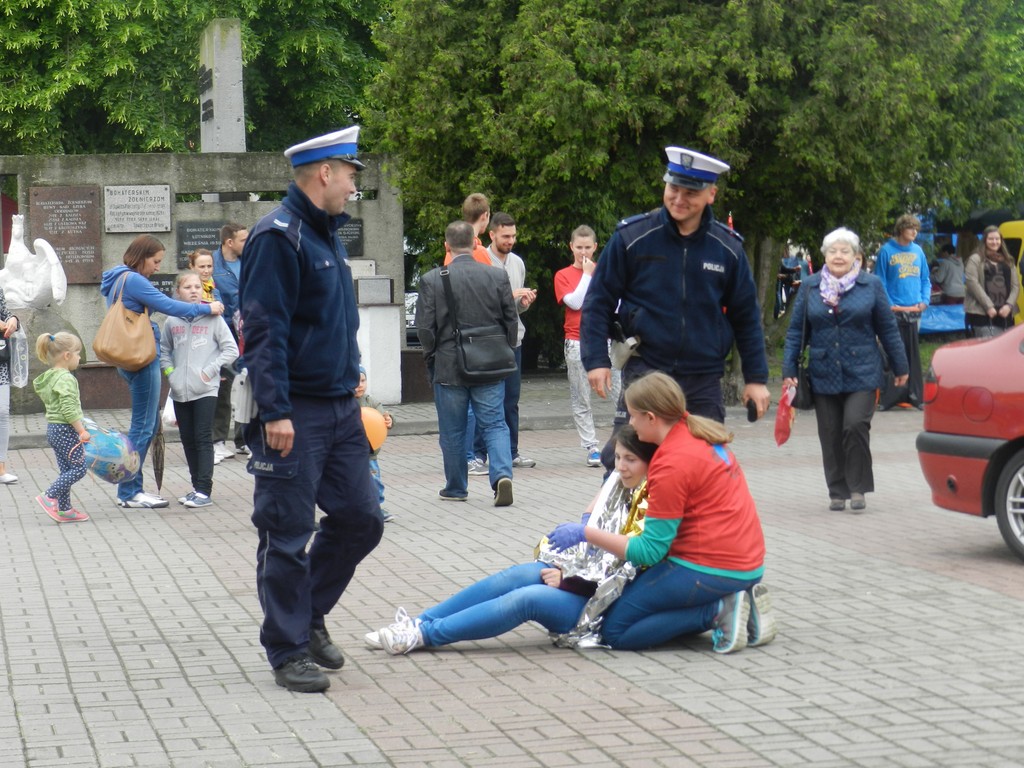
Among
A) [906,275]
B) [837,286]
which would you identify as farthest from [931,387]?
[906,275]

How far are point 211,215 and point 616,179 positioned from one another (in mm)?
4521

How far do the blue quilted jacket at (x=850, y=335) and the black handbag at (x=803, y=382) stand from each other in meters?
0.07

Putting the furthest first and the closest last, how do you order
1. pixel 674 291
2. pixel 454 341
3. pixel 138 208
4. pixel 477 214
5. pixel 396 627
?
pixel 138 208
pixel 477 214
pixel 454 341
pixel 674 291
pixel 396 627

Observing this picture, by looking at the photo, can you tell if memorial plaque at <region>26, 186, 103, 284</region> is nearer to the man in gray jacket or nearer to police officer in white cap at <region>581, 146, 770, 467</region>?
the man in gray jacket

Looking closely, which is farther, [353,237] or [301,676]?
[353,237]

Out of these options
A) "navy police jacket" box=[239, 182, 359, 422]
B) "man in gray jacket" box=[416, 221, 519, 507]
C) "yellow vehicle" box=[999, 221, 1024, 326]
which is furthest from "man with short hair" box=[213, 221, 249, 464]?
"yellow vehicle" box=[999, 221, 1024, 326]

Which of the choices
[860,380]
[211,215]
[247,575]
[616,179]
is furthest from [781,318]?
[247,575]

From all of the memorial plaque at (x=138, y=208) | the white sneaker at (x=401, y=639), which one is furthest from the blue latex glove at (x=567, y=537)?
the memorial plaque at (x=138, y=208)

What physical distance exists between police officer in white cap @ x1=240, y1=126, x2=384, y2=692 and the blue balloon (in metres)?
4.88

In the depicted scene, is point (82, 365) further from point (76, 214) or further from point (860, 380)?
point (860, 380)

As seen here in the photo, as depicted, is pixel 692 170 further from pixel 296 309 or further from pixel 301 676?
pixel 301 676

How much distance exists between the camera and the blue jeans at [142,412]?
11.0 metres

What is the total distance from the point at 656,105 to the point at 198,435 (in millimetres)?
7840

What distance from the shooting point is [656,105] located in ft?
56.1
